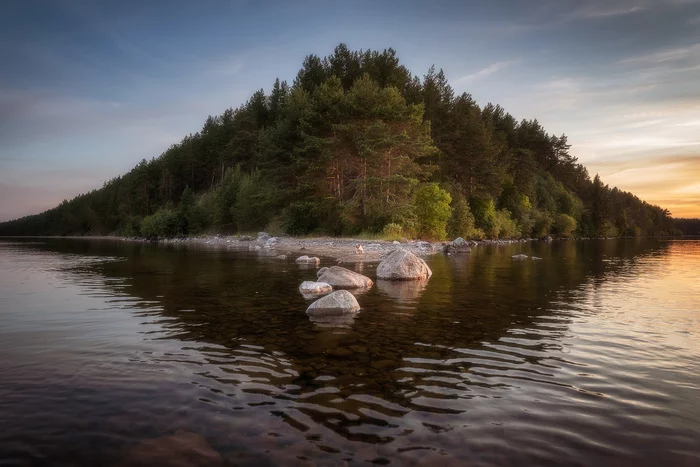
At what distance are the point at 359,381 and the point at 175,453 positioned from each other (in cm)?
277

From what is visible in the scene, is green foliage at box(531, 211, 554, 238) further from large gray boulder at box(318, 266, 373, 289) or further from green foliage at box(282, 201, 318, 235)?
large gray boulder at box(318, 266, 373, 289)

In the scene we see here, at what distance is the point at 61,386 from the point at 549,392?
694 cm

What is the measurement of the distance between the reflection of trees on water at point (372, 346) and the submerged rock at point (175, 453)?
947 mm

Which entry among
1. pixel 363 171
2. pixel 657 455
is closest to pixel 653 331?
pixel 657 455

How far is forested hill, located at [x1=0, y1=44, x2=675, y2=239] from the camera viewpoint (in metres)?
48.3

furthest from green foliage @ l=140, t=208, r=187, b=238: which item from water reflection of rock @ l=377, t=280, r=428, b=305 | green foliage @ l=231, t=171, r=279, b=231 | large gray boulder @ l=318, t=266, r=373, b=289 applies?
large gray boulder @ l=318, t=266, r=373, b=289

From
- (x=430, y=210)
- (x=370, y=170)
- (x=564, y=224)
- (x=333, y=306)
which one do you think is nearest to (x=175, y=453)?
(x=333, y=306)

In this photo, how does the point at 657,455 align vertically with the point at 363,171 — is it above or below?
below

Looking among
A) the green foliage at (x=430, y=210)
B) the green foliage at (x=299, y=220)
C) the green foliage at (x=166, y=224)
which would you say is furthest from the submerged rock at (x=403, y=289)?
the green foliage at (x=166, y=224)

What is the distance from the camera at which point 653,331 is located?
934 cm

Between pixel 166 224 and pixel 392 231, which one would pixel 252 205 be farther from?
pixel 392 231

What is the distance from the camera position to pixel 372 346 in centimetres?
794

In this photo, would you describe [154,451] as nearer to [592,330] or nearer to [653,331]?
[592,330]

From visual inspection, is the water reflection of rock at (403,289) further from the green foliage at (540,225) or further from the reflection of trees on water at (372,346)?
the green foliage at (540,225)
